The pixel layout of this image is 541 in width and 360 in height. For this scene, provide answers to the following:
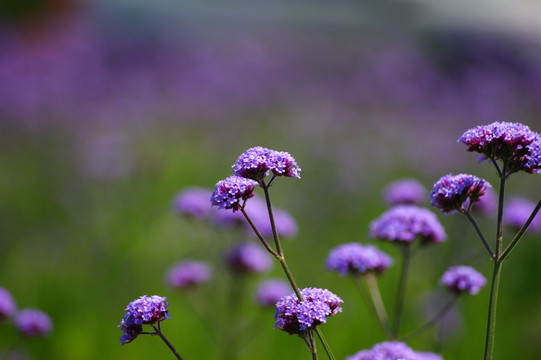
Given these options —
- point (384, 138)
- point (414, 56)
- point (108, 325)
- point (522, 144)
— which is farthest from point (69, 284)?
point (414, 56)

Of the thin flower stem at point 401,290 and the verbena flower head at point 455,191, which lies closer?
the verbena flower head at point 455,191

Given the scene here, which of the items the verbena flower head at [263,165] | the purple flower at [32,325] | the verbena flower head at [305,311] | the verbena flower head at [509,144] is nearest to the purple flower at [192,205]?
the purple flower at [32,325]

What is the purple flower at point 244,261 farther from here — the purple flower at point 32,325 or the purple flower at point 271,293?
the purple flower at point 32,325

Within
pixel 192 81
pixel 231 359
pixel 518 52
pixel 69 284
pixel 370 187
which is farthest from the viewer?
pixel 518 52

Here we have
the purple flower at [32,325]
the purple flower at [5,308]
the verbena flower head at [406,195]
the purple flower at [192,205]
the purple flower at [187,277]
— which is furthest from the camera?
the purple flower at [192,205]

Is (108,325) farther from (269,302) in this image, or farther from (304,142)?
(304,142)

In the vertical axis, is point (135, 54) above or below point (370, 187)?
above

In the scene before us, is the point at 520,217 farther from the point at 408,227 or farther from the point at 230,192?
the point at 230,192
